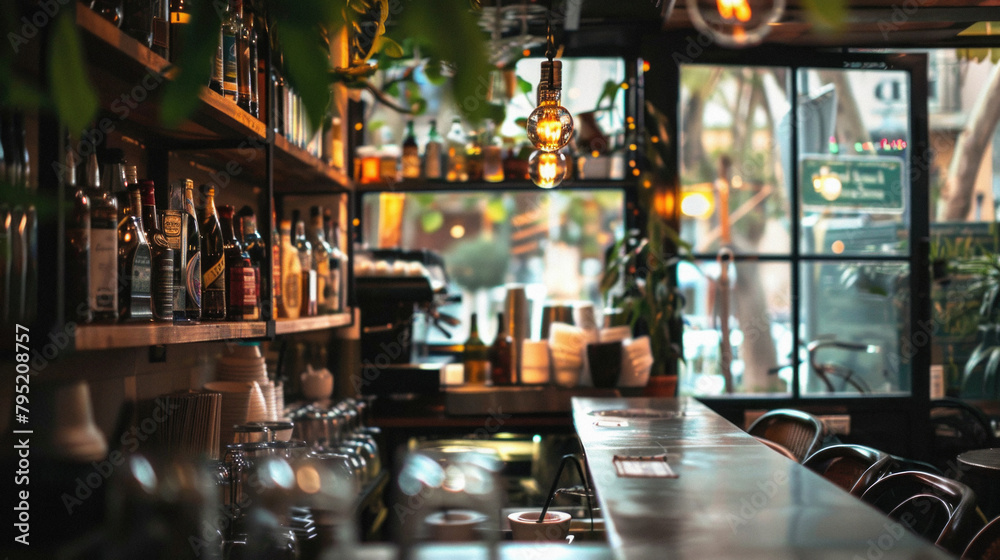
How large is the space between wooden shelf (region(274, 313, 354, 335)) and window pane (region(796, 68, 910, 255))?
218cm

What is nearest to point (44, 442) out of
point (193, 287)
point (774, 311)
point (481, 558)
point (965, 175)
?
point (193, 287)

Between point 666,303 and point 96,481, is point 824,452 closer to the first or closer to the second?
point 666,303

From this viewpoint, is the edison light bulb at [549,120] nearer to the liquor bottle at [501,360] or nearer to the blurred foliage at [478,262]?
the liquor bottle at [501,360]

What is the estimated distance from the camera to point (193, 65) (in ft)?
2.59

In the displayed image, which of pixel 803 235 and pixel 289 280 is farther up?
pixel 803 235

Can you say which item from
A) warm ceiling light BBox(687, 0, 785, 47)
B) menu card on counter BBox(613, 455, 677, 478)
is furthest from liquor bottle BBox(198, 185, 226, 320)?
warm ceiling light BBox(687, 0, 785, 47)

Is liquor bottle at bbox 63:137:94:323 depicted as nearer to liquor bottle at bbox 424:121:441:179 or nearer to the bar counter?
the bar counter

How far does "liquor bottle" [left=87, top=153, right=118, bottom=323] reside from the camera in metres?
1.24

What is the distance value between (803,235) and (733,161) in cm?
50

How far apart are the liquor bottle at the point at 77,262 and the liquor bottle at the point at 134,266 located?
14cm

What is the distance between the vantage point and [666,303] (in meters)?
3.50

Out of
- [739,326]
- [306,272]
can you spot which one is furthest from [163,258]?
[739,326]

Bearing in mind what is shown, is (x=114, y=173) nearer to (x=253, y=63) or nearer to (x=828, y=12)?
(x=253, y=63)

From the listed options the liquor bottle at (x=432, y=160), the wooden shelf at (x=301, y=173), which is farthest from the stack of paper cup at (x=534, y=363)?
the wooden shelf at (x=301, y=173)
